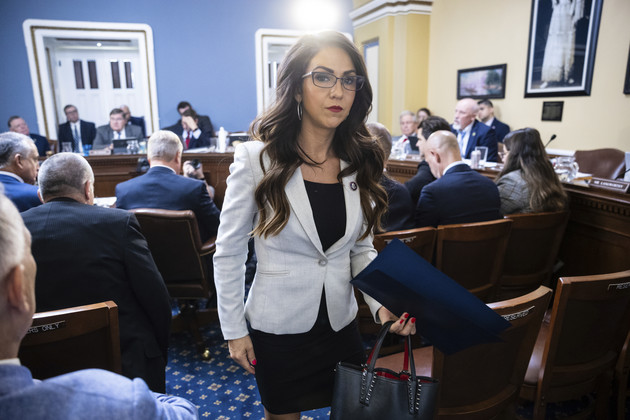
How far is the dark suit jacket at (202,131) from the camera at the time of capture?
6473mm

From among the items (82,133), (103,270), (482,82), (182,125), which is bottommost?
(103,270)

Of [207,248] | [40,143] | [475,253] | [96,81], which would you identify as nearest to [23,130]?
[40,143]

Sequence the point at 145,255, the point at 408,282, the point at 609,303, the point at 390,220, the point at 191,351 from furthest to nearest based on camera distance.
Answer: the point at 191,351, the point at 390,220, the point at 145,255, the point at 609,303, the point at 408,282

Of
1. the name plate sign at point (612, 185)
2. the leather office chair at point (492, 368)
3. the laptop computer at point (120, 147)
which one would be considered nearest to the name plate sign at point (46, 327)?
the leather office chair at point (492, 368)

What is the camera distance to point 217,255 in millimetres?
1156

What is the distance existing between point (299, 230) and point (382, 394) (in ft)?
1.50

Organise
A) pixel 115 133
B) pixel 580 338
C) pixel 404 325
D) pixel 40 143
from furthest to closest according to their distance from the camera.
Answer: pixel 115 133 < pixel 40 143 < pixel 580 338 < pixel 404 325

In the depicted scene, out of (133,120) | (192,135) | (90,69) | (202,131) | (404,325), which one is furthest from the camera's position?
(90,69)

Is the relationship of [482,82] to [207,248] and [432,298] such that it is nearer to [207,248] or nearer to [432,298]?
[207,248]

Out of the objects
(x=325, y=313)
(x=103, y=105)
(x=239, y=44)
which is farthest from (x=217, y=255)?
(x=103, y=105)

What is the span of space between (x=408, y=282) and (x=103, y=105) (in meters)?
8.36

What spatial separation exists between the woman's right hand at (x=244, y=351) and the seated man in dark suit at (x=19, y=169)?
70.8 inches

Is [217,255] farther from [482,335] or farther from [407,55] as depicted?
[407,55]

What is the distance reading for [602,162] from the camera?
14.2ft
